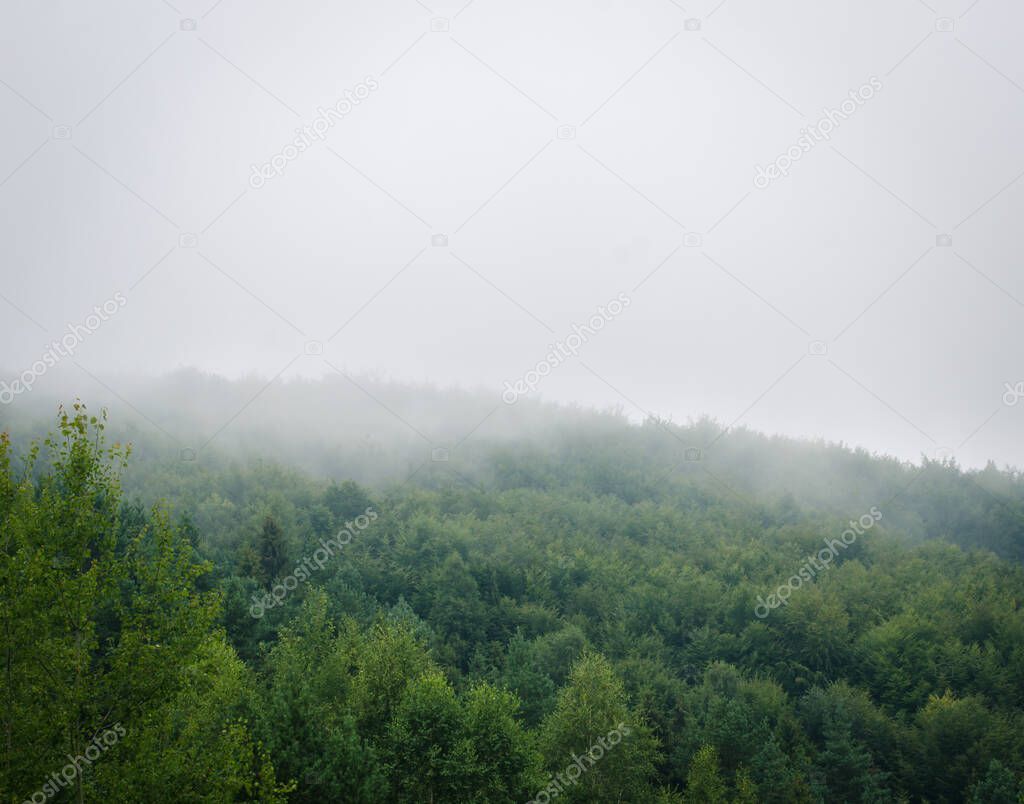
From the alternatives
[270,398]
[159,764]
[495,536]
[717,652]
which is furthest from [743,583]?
[270,398]

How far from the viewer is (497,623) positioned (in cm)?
5694

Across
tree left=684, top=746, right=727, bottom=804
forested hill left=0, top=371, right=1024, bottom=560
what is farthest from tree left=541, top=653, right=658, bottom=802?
forested hill left=0, top=371, right=1024, bottom=560

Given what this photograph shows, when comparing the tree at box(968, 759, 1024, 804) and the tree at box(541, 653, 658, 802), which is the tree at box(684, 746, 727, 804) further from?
the tree at box(968, 759, 1024, 804)

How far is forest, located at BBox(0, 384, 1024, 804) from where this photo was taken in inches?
556

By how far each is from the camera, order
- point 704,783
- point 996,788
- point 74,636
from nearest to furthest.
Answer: point 74,636 < point 704,783 < point 996,788

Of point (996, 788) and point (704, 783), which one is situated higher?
point (996, 788)

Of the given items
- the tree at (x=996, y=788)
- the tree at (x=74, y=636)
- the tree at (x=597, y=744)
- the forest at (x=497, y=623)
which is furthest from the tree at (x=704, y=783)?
the tree at (x=74, y=636)

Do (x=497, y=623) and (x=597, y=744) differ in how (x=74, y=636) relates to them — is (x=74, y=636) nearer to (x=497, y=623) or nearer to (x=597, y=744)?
(x=597, y=744)

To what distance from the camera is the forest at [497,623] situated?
556 inches

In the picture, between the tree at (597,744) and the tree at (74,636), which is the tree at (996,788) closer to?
the tree at (597,744)

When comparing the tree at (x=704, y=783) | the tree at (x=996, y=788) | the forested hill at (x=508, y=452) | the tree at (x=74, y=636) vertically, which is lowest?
the tree at (x=704, y=783)

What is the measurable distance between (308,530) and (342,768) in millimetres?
41712

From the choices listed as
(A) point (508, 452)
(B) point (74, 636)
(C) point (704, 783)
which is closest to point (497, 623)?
(C) point (704, 783)

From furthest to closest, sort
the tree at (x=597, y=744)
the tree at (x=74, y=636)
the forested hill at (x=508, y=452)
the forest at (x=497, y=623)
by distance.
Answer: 1. the forested hill at (x=508, y=452)
2. the tree at (x=597, y=744)
3. the forest at (x=497, y=623)
4. the tree at (x=74, y=636)
